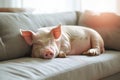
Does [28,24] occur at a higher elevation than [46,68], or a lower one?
higher

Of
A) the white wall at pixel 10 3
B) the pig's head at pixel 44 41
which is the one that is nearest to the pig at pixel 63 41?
the pig's head at pixel 44 41

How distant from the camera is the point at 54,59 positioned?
1.77 metres

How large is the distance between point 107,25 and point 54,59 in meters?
0.75

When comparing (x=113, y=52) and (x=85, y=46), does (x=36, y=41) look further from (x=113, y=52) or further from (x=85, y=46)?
(x=113, y=52)

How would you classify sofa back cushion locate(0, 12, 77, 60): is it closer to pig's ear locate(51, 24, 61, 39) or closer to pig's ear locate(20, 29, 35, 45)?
pig's ear locate(20, 29, 35, 45)

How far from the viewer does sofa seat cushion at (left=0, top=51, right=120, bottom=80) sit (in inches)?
56.2

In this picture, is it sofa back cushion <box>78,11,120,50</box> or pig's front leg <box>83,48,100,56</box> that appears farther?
sofa back cushion <box>78,11,120,50</box>

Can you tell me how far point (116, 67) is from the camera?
1928 mm

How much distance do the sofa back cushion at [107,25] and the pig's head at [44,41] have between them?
0.53m

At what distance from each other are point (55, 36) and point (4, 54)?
42 cm

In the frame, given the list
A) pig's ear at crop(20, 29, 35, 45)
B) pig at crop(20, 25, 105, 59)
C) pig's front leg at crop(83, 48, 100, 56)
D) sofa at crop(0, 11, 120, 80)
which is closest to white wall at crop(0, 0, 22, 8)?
sofa at crop(0, 11, 120, 80)

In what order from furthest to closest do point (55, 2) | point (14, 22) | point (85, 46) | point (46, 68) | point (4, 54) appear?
A: point (55, 2), point (85, 46), point (14, 22), point (4, 54), point (46, 68)

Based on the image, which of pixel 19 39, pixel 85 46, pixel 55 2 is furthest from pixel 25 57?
pixel 55 2

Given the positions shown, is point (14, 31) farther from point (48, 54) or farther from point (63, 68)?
point (63, 68)
